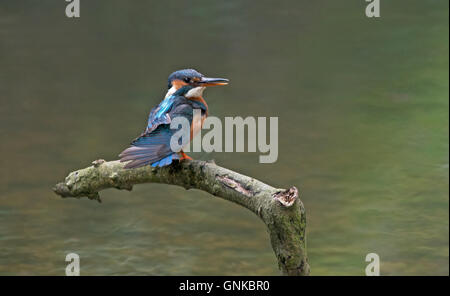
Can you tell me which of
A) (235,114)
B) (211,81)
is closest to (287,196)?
(211,81)

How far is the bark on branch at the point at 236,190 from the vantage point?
2.28m

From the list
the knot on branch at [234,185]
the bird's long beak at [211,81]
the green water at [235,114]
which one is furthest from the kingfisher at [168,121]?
the green water at [235,114]

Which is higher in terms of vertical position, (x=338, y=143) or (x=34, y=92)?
(x=34, y=92)

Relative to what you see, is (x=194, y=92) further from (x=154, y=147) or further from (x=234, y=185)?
(x=234, y=185)

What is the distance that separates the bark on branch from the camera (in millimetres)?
2281

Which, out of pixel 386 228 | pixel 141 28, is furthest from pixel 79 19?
pixel 386 228

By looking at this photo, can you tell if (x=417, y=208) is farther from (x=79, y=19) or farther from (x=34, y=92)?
(x=79, y=19)

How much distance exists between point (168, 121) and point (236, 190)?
57 cm

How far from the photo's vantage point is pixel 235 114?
660cm

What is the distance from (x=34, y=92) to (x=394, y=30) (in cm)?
448

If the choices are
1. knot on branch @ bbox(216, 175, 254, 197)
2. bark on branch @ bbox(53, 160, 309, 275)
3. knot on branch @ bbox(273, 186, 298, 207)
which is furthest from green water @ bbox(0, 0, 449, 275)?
knot on branch @ bbox(273, 186, 298, 207)

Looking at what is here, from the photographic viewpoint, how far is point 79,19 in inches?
343

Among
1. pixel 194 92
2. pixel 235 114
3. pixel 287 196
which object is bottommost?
pixel 287 196

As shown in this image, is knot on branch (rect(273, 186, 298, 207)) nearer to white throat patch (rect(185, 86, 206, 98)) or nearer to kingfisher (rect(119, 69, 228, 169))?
kingfisher (rect(119, 69, 228, 169))
